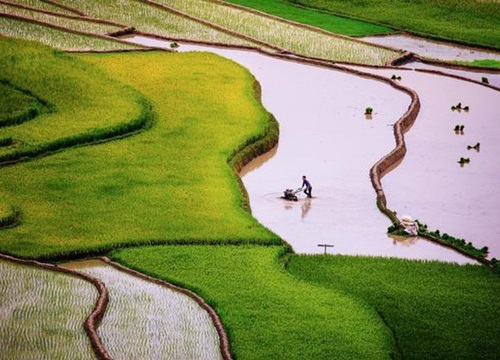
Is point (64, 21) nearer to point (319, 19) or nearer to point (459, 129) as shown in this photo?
point (319, 19)

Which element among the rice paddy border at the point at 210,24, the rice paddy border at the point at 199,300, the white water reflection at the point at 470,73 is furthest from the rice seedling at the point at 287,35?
the rice paddy border at the point at 199,300

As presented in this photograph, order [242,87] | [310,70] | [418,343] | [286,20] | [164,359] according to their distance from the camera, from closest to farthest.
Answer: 1. [164,359]
2. [418,343]
3. [242,87]
4. [310,70]
5. [286,20]

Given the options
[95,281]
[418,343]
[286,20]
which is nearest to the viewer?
[418,343]

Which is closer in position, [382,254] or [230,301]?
[230,301]

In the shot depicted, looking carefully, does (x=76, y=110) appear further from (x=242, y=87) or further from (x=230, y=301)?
(x=230, y=301)

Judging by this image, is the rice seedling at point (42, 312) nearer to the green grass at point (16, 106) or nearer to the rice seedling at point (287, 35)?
the green grass at point (16, 106)

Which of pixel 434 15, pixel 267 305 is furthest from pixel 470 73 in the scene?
pixel 267 305

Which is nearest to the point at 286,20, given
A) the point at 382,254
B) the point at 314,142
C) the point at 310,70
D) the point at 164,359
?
the point at 310,70
